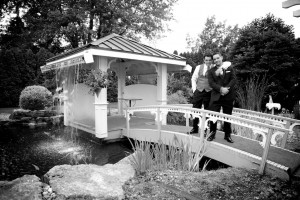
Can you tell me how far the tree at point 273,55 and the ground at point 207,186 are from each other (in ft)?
19.0

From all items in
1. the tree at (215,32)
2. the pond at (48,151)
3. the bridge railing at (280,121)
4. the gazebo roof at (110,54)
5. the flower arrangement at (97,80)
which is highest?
the tree at (215,32)

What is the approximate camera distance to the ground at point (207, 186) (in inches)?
95.3

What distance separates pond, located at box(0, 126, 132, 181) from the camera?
13.9 feet

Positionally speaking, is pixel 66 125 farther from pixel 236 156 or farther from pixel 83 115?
pixel 236 156

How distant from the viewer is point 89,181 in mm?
2805

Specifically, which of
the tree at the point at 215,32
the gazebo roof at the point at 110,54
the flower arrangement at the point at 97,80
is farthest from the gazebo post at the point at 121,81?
the tree at the point at 215,32

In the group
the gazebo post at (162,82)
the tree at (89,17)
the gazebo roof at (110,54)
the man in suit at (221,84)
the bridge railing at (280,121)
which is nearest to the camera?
the bridge railing at (280,121)

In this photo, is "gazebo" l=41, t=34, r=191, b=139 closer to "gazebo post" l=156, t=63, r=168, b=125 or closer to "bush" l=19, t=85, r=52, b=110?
"gazebo post" l=156, t=63, r=168, b=125

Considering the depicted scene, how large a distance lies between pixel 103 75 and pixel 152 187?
380 cm

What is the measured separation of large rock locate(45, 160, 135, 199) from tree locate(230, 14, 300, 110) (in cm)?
702

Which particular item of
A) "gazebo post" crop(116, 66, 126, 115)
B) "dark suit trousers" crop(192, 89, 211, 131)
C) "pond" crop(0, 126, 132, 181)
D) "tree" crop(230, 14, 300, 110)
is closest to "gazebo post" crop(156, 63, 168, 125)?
"pond" crop(0, 126, 132, 181)

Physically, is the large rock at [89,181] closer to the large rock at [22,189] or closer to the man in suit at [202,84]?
the large rock at [22,189]

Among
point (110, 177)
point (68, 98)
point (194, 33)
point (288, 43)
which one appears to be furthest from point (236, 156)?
point (194, 33)

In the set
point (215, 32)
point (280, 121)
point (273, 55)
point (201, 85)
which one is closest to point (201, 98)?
point (201, 85)
